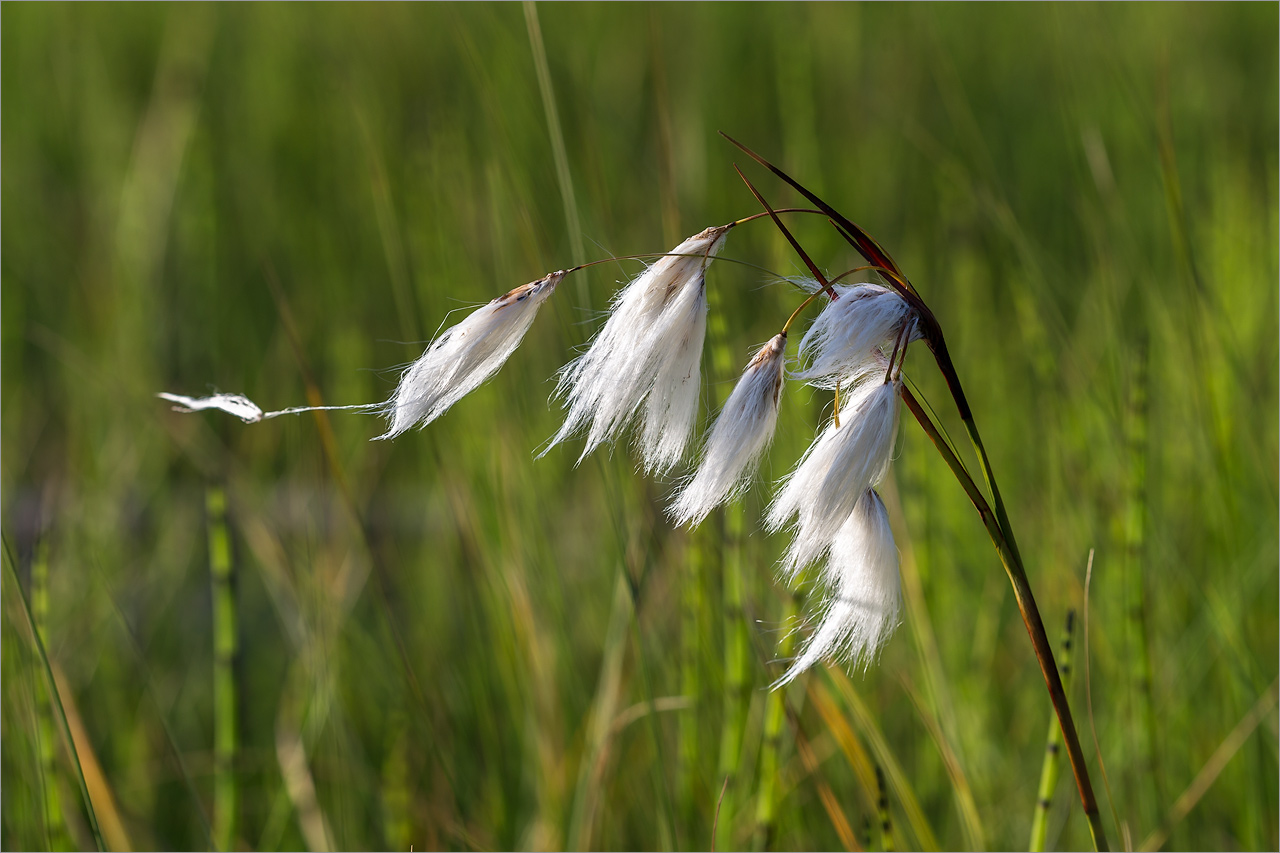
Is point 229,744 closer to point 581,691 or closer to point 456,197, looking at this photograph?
point 581,691

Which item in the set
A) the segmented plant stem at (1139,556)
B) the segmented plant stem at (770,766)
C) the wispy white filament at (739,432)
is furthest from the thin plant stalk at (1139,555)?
the wispy white filament at (739,432)

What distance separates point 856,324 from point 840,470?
7cm

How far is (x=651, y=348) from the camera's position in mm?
425

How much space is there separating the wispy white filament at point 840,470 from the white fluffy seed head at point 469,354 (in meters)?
0.16

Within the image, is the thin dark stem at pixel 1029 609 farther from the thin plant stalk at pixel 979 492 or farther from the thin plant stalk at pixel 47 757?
the thin plant stalk at pixel 47 757

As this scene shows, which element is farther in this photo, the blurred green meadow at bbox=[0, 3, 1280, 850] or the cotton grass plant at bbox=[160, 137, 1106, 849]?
the blurred green meadow at bbox=[0, 3, 1280, 850]

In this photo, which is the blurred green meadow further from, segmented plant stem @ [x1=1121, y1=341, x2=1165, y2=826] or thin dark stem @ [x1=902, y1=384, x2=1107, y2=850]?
thin dark stem @ [x1=902, y1=384, x2=1107, y2=850]

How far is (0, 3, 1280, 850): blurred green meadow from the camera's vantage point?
0.86 metres

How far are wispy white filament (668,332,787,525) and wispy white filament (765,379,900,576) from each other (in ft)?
0.09

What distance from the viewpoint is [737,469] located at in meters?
0.43

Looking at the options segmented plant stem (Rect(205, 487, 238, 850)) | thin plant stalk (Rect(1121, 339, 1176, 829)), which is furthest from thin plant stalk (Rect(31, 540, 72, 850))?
thin plant stalk (Rect(1121, 339, 1176, 829))

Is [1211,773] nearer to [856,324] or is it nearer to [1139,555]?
[1139,555]

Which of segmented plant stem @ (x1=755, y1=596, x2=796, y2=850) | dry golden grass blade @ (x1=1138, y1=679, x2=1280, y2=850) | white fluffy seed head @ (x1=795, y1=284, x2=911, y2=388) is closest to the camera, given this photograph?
white fluffy seed head @ (x1=795, y1=284, x2=911, y2=388)

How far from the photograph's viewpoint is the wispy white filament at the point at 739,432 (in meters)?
0.42
